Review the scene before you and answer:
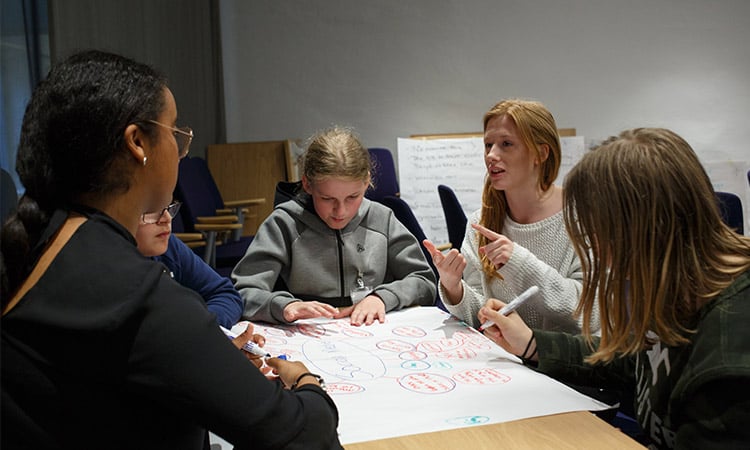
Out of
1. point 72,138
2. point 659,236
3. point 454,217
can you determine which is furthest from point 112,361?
point 454,217

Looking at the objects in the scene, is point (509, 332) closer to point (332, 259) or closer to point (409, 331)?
point (409, 331)

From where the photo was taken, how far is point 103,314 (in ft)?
2.22

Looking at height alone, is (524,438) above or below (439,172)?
above

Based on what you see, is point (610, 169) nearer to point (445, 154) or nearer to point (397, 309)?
point (397, 309)

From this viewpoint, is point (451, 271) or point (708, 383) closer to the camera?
point (708, 383)

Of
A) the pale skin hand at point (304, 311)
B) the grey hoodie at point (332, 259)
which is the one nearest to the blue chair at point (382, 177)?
the grey hoodie at point (332, 259)

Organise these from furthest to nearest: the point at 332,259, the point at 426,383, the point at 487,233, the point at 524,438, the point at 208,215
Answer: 1. the point at 208,215
2. the point at 332,259
3. the point at 487,233
4. the point at 426,383
5. the point at 524,438

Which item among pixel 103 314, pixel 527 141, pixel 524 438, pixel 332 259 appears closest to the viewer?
pixel 103 314

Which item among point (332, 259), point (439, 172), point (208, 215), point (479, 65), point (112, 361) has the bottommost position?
point (208, 215)

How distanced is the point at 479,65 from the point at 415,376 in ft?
15.5

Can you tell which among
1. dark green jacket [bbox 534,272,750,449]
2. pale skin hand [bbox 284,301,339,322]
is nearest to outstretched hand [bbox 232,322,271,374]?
pale skin hand [bbox 284,301,339,322]

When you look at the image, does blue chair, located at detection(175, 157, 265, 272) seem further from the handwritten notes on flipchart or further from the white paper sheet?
the white paper sheet

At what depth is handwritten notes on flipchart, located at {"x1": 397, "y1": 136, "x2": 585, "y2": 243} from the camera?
16.6ft

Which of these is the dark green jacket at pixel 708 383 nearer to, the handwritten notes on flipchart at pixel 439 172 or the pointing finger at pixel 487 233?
the pointing finger at pixel 487 233
